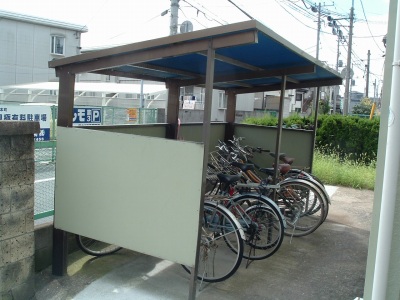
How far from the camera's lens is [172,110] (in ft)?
18.0

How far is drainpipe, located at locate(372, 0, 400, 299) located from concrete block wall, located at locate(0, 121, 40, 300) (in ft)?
8.44

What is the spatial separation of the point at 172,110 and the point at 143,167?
2491 mm

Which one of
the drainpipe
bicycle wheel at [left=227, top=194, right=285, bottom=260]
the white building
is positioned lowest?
Answer: bicycle wheel at [left=227, top=194, right=285, bottom=260]

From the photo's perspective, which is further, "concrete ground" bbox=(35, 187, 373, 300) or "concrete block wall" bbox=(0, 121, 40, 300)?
"concrete ground" bbox=(35, 187, 373, 300)

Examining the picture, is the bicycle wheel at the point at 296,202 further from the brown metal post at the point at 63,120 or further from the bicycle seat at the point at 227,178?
the brown metal post at the point at 63,120

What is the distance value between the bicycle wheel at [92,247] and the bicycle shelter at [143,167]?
0.36 metres

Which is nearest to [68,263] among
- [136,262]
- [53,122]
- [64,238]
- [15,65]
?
[64,238]

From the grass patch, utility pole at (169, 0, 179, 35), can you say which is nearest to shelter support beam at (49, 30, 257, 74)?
the grass patch

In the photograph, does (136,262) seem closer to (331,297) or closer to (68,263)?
(68,263)

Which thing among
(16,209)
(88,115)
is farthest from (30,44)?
(16,209)

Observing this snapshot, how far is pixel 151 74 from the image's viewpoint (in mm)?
5035

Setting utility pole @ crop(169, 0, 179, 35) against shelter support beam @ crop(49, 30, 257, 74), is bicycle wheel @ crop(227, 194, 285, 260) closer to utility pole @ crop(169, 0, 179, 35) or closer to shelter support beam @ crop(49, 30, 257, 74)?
shelter support beam @ crop(49, 30, 257, 74)

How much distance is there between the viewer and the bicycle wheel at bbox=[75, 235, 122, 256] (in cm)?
393

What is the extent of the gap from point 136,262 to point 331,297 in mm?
1916
